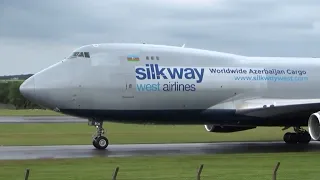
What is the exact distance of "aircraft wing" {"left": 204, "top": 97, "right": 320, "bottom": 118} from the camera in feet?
92.6

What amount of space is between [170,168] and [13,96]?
13036 cm

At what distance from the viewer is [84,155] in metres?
25.2

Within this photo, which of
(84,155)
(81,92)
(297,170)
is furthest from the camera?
(81,92)

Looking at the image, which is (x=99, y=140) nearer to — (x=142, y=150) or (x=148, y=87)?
(x=142, y=150)

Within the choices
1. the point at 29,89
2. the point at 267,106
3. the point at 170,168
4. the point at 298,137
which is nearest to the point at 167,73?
the point at 267,106

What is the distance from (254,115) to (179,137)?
8873mm

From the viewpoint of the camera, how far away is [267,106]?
29.1 metres

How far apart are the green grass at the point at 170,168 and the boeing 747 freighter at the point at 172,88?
15.8 ft

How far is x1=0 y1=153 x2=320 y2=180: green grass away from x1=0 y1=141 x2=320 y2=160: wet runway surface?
2.14 metres

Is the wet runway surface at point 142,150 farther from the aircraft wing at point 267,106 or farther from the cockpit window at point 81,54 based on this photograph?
the cockpit window at point 81,54

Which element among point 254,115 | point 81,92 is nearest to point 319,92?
point 254,115

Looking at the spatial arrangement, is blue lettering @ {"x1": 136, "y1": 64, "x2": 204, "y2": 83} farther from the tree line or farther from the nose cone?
the tree line

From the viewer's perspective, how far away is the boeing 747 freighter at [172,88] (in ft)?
90.9

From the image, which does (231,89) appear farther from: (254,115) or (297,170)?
(297,170)
